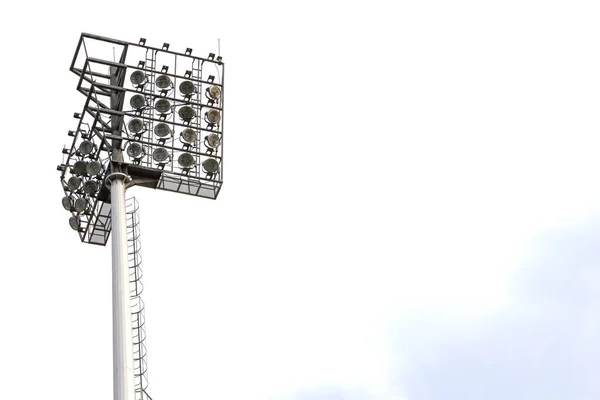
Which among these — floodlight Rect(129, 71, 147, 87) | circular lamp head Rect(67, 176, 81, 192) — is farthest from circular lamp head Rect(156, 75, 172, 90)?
circular lamp head Rect(67, 176, 81, 192)

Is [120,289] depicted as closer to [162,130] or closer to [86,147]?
[86,147]

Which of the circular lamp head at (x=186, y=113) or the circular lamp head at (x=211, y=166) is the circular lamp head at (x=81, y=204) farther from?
the circular lamp head at (x=186, y=113)

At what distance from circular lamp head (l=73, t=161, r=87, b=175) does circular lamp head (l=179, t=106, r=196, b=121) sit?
3.78m

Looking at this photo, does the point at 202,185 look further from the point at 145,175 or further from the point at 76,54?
the point at 76,54

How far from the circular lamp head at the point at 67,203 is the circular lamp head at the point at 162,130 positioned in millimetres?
3882

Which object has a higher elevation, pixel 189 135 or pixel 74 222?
Result: pixel 189 135

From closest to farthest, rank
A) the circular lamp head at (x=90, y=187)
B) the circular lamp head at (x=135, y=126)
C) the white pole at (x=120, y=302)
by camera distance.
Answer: the white pole at (x=120, y=302) → the circular lamp head at (x=90, y=187) → the circular lamp head at (x=135, y=126)

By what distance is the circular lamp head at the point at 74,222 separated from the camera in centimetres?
4916

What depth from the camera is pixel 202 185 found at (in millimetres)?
48719

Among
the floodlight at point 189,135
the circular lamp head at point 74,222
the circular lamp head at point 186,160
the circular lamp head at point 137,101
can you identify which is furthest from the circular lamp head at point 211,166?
the circular lamp head at point 74,222

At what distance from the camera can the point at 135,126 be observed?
47.7 metres

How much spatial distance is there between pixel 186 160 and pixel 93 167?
10.3ft

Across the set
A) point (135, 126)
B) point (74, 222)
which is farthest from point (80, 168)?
point (135, 126)

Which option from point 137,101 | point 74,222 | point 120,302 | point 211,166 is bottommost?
point 120,302
